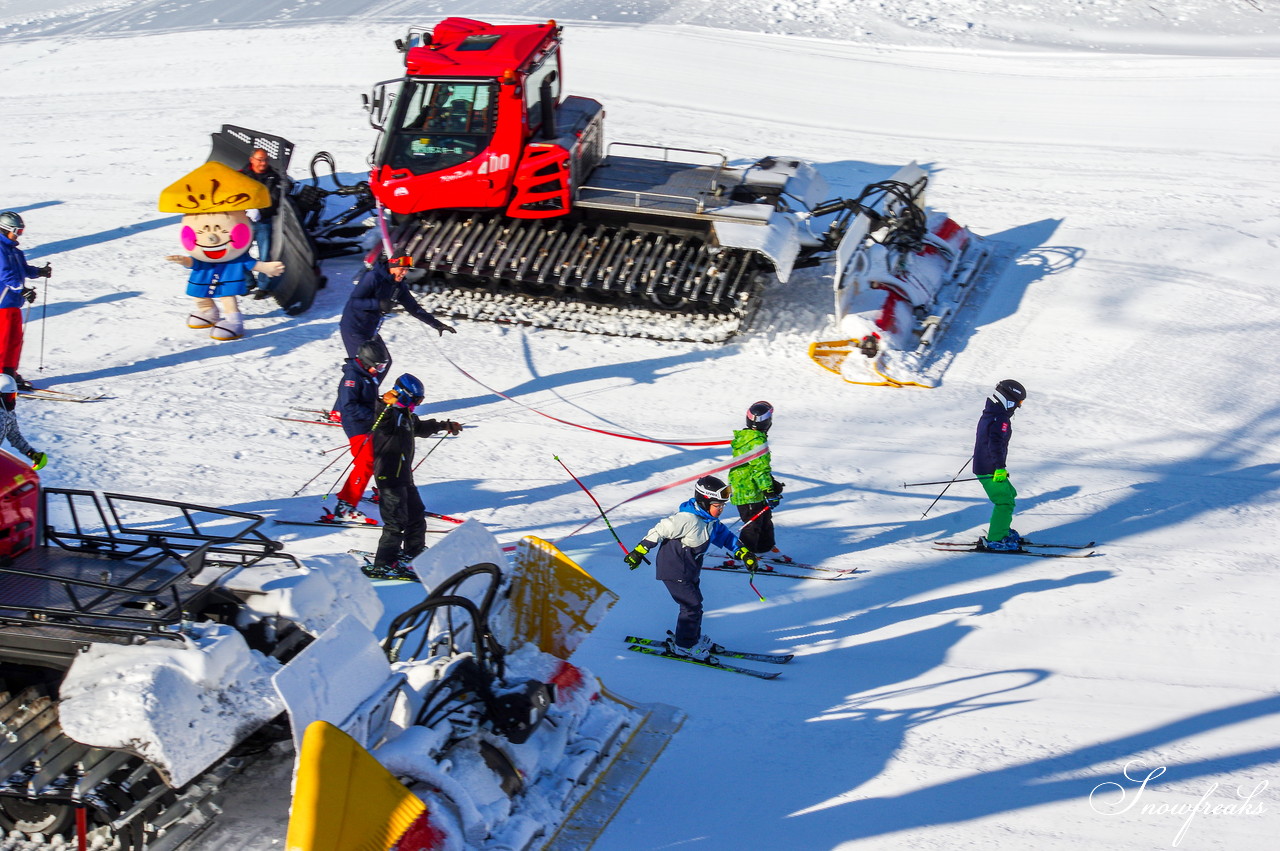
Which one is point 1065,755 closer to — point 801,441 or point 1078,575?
point 1078,575

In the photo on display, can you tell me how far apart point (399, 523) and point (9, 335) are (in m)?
4.43

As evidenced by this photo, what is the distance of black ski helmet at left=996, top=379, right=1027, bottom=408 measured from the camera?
25.5ft

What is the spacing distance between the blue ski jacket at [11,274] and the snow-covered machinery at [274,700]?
4079mm

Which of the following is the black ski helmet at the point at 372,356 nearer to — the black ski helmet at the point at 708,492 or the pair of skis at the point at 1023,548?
the black ski helmet at the point at 708,492

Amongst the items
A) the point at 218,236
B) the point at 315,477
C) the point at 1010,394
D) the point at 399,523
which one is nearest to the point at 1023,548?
the point at 1010,394

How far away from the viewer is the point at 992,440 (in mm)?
7781

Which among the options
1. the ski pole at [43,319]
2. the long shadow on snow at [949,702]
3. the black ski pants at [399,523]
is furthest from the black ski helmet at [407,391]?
the ski pole at [43,319]

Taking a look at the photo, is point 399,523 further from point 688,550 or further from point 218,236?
point 218,236

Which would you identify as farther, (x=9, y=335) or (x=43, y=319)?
(x=43, y=319)

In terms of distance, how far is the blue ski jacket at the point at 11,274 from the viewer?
9.39 metres

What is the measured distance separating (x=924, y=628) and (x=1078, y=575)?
1310 millimetres

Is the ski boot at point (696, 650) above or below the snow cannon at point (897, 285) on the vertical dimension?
below

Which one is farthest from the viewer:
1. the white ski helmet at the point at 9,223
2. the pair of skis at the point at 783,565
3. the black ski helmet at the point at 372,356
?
the white ski helmet at the point at 9,223

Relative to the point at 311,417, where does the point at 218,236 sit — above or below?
above
